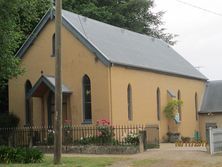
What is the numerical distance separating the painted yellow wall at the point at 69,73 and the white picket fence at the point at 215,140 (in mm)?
7495

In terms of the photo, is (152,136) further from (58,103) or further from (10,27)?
(10,27)

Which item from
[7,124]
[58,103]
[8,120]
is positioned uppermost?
[58,103]

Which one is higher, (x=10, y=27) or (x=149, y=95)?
(x=10, y=27)

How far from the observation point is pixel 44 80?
32.7m

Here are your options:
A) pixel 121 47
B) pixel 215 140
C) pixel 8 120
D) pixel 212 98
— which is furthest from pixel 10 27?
pixel 212 98

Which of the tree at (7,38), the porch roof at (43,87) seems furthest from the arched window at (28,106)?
the tree at (7,38)

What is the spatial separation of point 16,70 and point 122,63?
6.62m

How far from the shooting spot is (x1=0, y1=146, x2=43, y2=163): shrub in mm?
23406

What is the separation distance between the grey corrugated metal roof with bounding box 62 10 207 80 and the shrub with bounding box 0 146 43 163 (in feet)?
31.3

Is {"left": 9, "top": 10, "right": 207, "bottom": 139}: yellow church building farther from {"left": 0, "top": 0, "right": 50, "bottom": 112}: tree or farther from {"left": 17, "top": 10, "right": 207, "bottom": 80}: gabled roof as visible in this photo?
{"left": 0, "top": 0, "right": 50, "bottom": 112}: tree

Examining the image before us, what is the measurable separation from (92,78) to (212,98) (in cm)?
1628

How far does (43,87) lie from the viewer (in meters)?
33.6

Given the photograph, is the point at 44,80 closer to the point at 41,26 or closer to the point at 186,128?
the point at 41,26

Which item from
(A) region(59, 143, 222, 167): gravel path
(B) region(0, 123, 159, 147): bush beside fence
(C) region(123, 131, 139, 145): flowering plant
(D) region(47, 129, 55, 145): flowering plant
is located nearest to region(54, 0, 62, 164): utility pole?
(A) region(59, 143, 222, 167): gravel path
